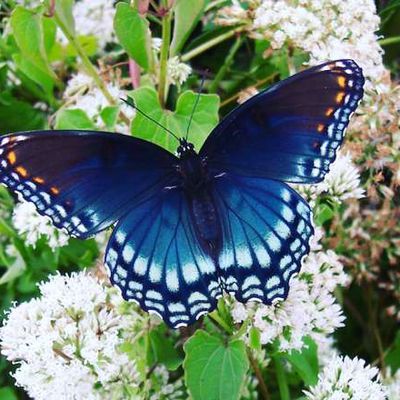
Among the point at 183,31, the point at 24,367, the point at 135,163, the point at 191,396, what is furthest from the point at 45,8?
the point at 191,396

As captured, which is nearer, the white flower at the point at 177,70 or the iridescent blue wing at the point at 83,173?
the iridescent blue wing at the point at 83,173

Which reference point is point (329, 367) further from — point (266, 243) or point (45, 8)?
point (45, 8)

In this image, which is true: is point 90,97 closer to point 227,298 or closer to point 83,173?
point 83,173

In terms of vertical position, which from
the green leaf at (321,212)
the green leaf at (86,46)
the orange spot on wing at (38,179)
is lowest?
the green leaf at (321,212)

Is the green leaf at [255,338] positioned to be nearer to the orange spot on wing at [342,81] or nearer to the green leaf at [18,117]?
the orange spot on wing at [342,81]

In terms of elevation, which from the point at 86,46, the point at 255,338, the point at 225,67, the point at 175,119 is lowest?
the point at 255,338

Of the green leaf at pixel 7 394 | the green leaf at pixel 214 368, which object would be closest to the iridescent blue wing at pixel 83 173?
the green leaf at pixel 214 368

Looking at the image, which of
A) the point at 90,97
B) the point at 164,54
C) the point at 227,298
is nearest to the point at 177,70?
the point at 164,54

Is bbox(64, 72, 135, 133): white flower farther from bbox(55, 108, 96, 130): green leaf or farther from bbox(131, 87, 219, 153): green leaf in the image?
bbox(131, 87, 219, 153): green leaf

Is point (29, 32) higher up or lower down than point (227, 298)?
higher up
